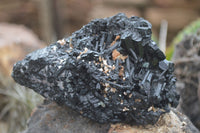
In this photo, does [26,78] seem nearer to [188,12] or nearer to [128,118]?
[128,118]

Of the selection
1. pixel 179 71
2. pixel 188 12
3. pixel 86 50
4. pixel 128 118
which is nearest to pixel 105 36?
pixel 86 50

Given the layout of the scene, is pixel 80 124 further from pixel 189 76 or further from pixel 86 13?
pixel 86 13

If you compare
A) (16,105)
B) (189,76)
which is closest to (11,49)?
(16,105)

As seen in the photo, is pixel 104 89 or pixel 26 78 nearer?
pixel 104 89

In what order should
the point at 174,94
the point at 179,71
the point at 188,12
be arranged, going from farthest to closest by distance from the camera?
1. the point at 188,12
2. the point at 179,71
3. the point at 174,94

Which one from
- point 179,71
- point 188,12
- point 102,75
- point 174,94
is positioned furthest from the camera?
point 188,12

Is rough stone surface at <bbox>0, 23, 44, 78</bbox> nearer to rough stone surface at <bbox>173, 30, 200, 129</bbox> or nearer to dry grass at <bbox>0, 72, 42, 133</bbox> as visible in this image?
dry grass at <bbox>0, 72, 42, 133</bbox>
